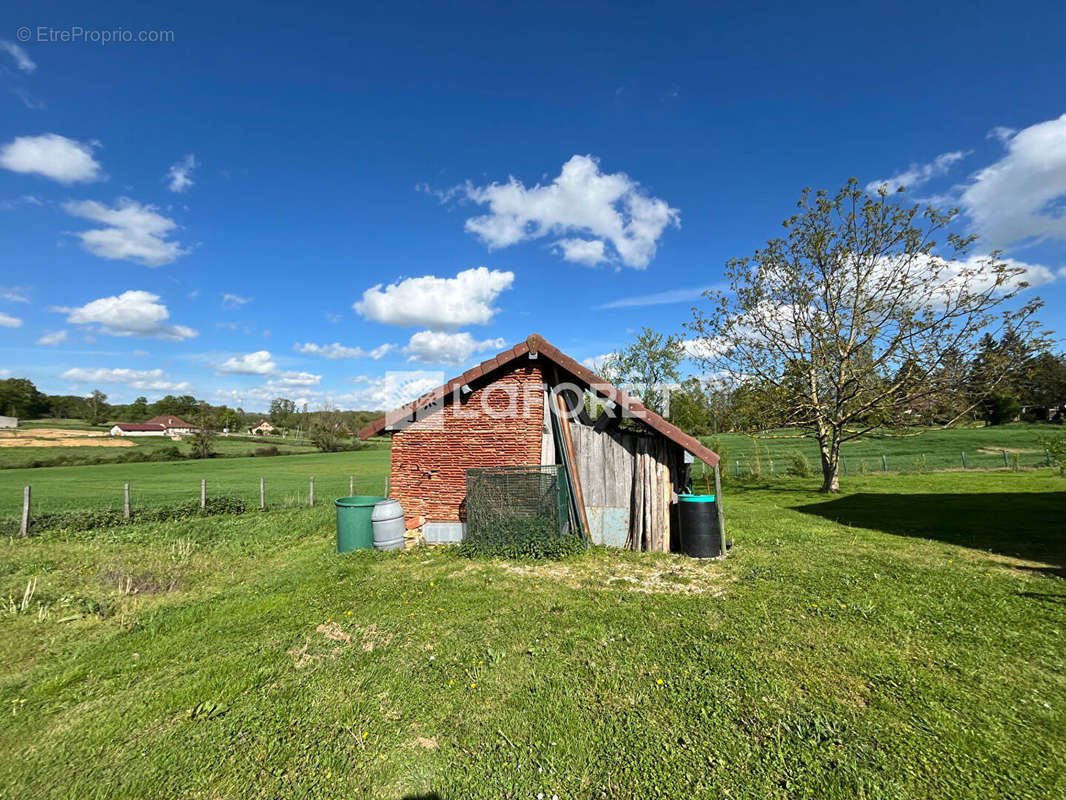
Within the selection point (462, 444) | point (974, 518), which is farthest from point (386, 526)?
point (974, 518)

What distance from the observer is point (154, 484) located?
26672 mm

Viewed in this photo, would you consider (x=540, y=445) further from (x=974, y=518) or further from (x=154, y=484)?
(x=154, y=484)

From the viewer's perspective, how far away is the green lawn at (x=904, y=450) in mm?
23656

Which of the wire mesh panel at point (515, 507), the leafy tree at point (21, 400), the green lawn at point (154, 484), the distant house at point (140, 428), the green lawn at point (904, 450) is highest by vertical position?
the leafy tree at point (21, 400)

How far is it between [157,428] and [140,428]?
10.8ft

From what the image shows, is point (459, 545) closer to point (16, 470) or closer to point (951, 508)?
point (951, 508)

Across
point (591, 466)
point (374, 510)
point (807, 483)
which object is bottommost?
point (807, 483)

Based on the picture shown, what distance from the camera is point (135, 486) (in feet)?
84.2

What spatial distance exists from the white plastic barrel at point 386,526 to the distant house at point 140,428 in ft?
308

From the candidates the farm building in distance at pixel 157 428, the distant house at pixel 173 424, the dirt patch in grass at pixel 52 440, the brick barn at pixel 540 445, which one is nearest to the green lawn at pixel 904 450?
the brick barn at pixel 540 445

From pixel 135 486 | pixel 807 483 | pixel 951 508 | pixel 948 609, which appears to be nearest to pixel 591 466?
pixel 948 609

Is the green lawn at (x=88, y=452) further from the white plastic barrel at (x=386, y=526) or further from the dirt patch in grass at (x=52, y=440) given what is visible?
the white plastic barrel at (x=386, y=526)

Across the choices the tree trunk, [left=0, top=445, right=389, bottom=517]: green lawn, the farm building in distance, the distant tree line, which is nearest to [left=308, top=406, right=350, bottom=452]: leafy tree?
the distant tree line

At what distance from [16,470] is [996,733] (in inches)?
2274
